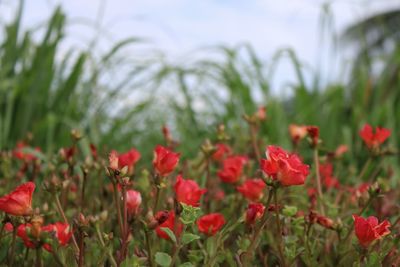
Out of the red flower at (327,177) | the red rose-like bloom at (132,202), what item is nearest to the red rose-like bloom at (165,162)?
the red rose-like bloom at (132,202)

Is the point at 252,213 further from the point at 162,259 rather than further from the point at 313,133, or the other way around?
the point at 313,133

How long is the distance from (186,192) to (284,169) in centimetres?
23

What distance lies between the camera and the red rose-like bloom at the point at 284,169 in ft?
3.40

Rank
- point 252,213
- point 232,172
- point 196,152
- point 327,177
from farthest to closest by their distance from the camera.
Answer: point 196,152 → point 327,177 → point 232,172 → point 252,213

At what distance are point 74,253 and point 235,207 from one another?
611 mm

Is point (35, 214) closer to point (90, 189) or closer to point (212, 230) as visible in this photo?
point (212, 230)

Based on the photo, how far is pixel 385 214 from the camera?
5.89 feet

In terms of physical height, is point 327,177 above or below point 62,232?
below

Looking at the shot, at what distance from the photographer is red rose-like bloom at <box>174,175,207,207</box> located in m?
1.17

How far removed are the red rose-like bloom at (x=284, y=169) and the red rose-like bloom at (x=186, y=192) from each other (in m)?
0.17

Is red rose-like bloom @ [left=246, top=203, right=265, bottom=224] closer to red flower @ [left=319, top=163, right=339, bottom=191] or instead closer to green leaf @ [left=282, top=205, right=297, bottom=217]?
green leaf @ [left=282, top=205, right=297, bottom=217]

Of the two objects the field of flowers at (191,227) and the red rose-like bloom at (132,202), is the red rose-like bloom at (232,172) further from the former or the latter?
the red rose-like bloom at (132,202)

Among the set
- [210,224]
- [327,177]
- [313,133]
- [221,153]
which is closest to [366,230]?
[210,224]

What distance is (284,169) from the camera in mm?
1041
